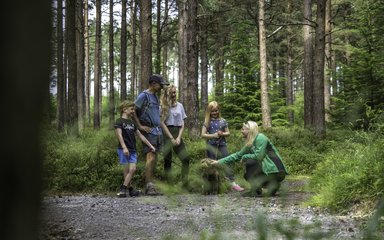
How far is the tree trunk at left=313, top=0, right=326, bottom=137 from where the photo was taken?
14.3 m

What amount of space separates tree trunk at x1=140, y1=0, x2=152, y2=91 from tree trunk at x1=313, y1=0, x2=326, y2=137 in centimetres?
522

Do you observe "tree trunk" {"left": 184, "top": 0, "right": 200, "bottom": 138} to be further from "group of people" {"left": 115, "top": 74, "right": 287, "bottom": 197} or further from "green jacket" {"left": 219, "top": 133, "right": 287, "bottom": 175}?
"green jacket" {"left": 219, "top": 133, "right": 287, "bottom": 175}

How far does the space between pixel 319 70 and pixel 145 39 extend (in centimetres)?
571

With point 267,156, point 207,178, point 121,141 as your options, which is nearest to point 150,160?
point 121,141

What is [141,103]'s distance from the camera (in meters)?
8.07

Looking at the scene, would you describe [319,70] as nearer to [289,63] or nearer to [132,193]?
[132,193]

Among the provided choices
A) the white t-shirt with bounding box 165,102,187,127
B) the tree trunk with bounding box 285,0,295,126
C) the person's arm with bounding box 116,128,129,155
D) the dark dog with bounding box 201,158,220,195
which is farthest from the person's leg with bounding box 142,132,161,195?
the tree trunk with bounding box 285,0,295,126

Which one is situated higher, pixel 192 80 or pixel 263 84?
pixel 263 84

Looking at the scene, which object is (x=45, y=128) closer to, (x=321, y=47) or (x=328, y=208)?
(x=328, y=208)

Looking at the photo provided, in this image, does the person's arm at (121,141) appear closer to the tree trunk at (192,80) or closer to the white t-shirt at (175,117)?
the white t-shirt at (175,117)

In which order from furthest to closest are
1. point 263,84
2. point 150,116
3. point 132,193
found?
1. point 263,84
2. point 150,116
3. point 132,193

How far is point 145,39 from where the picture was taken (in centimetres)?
1323

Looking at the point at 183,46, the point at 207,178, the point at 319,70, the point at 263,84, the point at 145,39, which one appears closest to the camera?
the point at 207,178

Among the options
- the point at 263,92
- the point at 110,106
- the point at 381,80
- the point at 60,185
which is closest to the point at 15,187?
the point at 110,106
